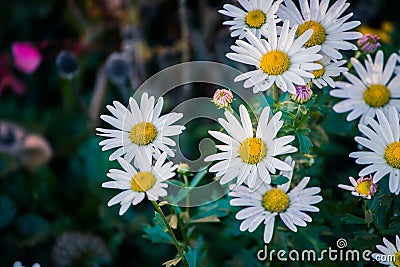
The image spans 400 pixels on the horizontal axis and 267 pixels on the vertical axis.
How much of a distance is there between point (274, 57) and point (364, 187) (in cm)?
19

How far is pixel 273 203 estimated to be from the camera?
788mm

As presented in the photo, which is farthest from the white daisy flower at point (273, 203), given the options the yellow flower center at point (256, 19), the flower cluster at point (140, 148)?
the yellow flower center at point (256, 19)

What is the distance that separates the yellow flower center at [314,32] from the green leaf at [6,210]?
0.67 meters

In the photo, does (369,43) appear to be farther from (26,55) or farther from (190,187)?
(26,55)

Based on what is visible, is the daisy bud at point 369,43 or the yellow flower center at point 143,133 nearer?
the yellow flower center at point 143,133

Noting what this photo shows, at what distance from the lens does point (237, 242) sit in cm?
112

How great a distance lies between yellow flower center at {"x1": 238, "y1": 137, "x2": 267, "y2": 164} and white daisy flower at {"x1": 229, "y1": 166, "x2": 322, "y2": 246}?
55mm

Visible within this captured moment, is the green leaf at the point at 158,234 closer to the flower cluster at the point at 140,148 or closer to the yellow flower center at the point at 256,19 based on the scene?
the flower cluster at the point at 140,148

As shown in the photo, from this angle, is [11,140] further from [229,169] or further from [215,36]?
[229,169]

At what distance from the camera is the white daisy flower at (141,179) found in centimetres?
72

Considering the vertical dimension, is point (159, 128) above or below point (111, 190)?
above

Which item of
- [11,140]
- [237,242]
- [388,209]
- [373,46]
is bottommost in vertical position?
[237,242]

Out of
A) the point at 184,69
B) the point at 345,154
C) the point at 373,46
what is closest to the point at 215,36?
the point at 184,69

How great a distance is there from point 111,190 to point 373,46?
0.61 m
